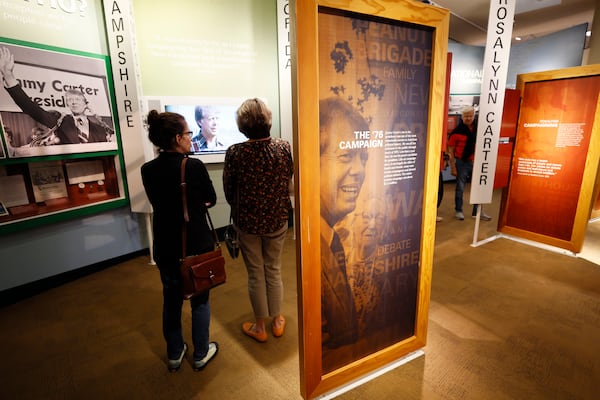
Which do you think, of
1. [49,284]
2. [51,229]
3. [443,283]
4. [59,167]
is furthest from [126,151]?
[443,283]

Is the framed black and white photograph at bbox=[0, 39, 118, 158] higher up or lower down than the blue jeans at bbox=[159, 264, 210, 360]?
higher up

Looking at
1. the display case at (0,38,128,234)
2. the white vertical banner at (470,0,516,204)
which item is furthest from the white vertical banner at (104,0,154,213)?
the white vertical banner at (470,0,516,204)

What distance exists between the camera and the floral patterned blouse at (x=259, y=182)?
1.97 m

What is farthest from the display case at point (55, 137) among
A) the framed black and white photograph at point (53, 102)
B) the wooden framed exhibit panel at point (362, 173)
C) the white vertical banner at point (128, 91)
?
the wooden framed exhibit panel at point (362, 173)

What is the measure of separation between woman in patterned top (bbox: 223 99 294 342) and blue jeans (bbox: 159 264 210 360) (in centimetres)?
39

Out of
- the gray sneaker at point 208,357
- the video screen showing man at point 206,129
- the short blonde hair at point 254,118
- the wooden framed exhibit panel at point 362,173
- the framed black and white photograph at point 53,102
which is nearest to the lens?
the wooden framed exhibit panel at point 362,173

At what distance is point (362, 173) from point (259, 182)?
0.67 m

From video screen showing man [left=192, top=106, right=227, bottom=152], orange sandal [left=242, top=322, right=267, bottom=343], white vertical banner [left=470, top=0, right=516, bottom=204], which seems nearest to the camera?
orange sandal [left=242, top=322, right=267, bottom=343]

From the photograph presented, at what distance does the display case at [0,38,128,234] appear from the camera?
110 inches

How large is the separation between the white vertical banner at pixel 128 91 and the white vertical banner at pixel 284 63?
1725 mm

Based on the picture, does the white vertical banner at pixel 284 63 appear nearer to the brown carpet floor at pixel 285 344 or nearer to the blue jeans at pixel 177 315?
the brown carpet floor at pixel 285 344

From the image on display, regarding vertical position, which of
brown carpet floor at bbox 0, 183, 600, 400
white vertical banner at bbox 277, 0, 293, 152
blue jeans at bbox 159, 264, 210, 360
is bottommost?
brown carpet floor at bbox 0, 183, 600, 400

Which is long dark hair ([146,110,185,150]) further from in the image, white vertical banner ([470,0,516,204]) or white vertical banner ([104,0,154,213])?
white vertical banner ([470,0,516,204])

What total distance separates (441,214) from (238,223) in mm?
4530
